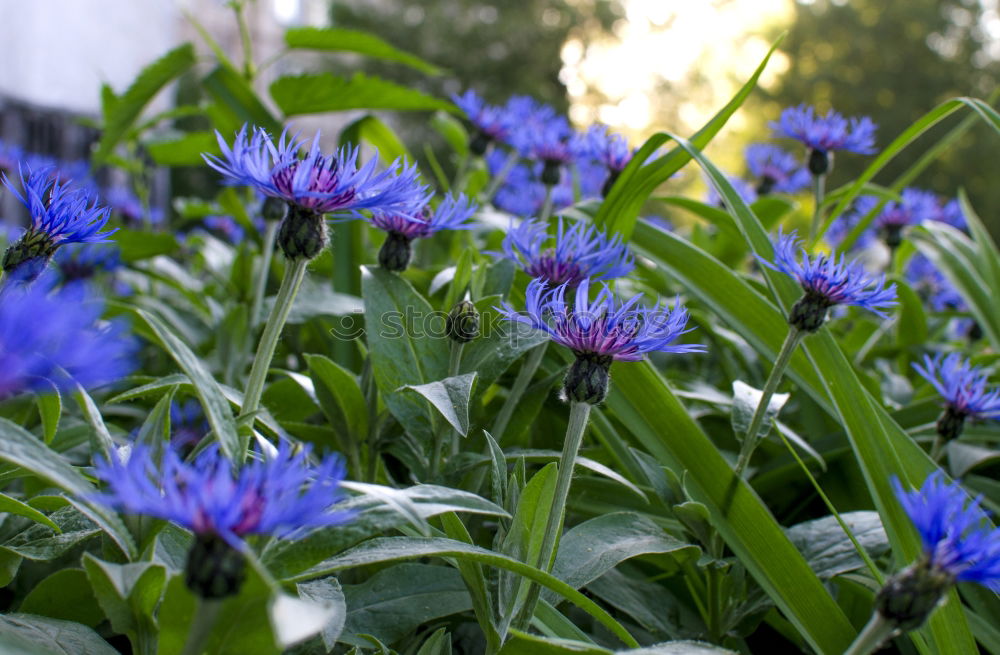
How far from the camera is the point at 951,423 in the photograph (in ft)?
2.48

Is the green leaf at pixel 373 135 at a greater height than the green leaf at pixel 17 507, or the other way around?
the green leaf at pixel 373 135

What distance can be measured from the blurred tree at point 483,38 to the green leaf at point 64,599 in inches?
511

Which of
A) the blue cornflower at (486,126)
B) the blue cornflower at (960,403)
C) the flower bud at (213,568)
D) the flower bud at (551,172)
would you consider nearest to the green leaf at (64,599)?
the flower bud at (213,568)

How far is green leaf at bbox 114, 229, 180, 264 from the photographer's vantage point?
3.52ft

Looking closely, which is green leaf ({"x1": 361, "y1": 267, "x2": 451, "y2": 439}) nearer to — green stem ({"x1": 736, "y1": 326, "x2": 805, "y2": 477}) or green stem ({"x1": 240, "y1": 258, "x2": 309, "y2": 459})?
green stem ({"x1": 240, "y1": 258, "x2": 309, "y2": 459})

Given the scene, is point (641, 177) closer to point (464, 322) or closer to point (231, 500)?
point (464, 322)

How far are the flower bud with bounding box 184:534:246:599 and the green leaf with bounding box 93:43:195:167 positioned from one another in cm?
89

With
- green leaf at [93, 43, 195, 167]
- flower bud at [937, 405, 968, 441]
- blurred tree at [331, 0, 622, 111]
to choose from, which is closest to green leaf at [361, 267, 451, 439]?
flower bud at [937, 405, 968, 441]

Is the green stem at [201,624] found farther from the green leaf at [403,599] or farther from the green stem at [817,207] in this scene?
the green stem at [817,207]

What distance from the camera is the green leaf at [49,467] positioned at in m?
0.38

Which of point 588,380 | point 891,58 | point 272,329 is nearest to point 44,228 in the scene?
point 272,329

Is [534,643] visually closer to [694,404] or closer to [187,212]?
[694,404]

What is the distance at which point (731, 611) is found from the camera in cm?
67

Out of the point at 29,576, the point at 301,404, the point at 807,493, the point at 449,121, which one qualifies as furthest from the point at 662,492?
the point at 449,121
